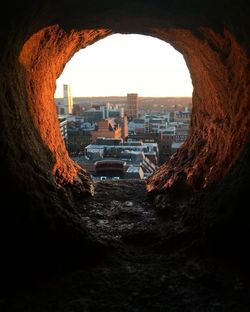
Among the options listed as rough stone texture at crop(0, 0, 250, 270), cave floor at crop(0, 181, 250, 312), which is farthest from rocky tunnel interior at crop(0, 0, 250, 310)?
cave floor at crop(0, 181, 250, 312)

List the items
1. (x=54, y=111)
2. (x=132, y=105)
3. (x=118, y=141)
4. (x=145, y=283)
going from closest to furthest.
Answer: (x=145, y=283), (x=54, y=111), (x=118, y=141), (x=132, y=105)

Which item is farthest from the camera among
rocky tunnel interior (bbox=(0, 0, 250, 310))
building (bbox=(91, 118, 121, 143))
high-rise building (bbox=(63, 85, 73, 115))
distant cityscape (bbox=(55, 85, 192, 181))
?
high-rise building (bbox=(63, 85, 73, 115))

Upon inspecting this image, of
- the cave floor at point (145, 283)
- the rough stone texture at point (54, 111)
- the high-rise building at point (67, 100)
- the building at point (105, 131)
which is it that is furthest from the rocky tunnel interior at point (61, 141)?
the high-rise building at point (67, 100)

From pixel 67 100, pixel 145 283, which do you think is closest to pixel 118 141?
pixel 145 283

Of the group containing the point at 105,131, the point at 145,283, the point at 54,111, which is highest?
the point at 54,111

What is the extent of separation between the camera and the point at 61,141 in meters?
9.49

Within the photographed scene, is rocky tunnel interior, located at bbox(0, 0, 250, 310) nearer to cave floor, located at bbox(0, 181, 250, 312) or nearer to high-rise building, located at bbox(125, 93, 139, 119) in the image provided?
cave floor, located at bbox(0, 181, 250, 312)

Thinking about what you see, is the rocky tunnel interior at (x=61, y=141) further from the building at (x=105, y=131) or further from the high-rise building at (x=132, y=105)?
the high-rise building at (x=132, y=105)

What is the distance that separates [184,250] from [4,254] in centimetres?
253

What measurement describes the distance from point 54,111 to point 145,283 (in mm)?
5684

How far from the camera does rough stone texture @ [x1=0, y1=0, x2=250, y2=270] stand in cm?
477

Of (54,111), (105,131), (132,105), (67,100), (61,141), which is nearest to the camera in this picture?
(54,111)

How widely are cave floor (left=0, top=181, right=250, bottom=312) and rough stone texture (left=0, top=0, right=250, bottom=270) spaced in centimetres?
47

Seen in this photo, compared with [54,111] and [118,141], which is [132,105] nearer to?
[118,141]
